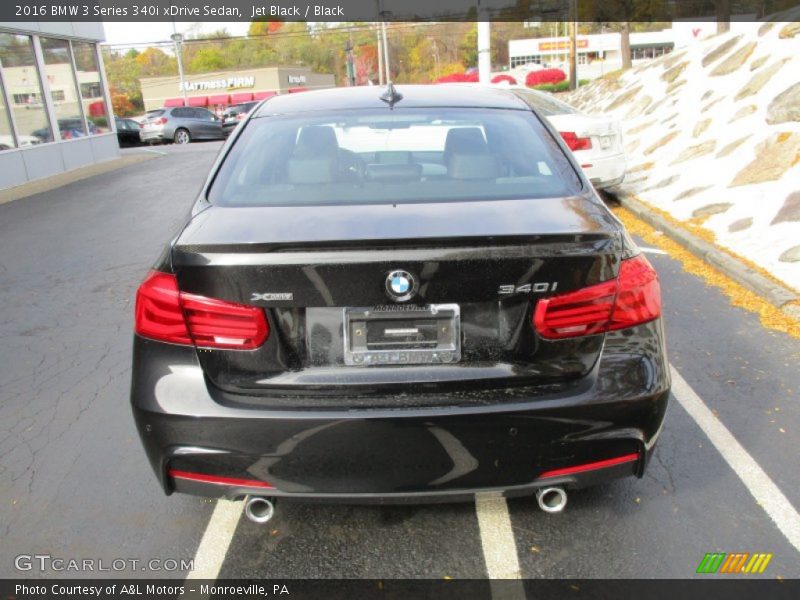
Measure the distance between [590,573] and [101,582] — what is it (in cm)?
182

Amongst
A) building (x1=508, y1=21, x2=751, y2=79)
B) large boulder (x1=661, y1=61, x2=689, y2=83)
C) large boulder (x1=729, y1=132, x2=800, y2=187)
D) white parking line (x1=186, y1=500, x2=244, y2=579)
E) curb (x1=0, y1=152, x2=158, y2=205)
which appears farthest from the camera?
building (x1=508, y1=21, x2=751, y2=79)

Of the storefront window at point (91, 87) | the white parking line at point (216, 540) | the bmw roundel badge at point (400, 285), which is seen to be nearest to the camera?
the bmw roundel badge at point (400, 285)

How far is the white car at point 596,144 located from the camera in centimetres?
865

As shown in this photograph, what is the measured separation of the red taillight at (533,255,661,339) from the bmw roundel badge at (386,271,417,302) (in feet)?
1.39

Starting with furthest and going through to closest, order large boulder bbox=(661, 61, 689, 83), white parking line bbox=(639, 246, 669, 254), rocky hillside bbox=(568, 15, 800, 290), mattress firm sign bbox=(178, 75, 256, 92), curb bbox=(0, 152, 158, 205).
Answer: mattress firm sign bbox=(178, 75, 256, 92) → large boulder bbox=(661, 61, 689, 83) → curb bbox=(0, 152, 158, 205) → white parking line bbox=(639, 246, 669, 254) → rocky hillside bbox=(568, 15, 800, 290)

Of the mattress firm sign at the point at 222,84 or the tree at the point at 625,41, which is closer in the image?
the tree at the point at 625,41

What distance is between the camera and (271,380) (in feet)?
7.55

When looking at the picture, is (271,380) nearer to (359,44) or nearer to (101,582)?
(101,582)

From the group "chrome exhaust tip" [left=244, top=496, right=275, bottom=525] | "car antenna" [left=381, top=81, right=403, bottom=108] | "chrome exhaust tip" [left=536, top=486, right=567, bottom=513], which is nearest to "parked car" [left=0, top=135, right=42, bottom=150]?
"car antenna" [left=381, top=81, right=403, bottom=108]

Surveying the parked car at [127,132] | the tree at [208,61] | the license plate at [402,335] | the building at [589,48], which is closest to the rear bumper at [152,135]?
the parked car at [127,132]

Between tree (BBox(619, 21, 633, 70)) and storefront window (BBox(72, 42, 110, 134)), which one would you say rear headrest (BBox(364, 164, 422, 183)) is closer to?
storefront window (BBox(72, 42, 110, 134))

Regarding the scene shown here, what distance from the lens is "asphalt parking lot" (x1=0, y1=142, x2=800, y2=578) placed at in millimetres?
2623
